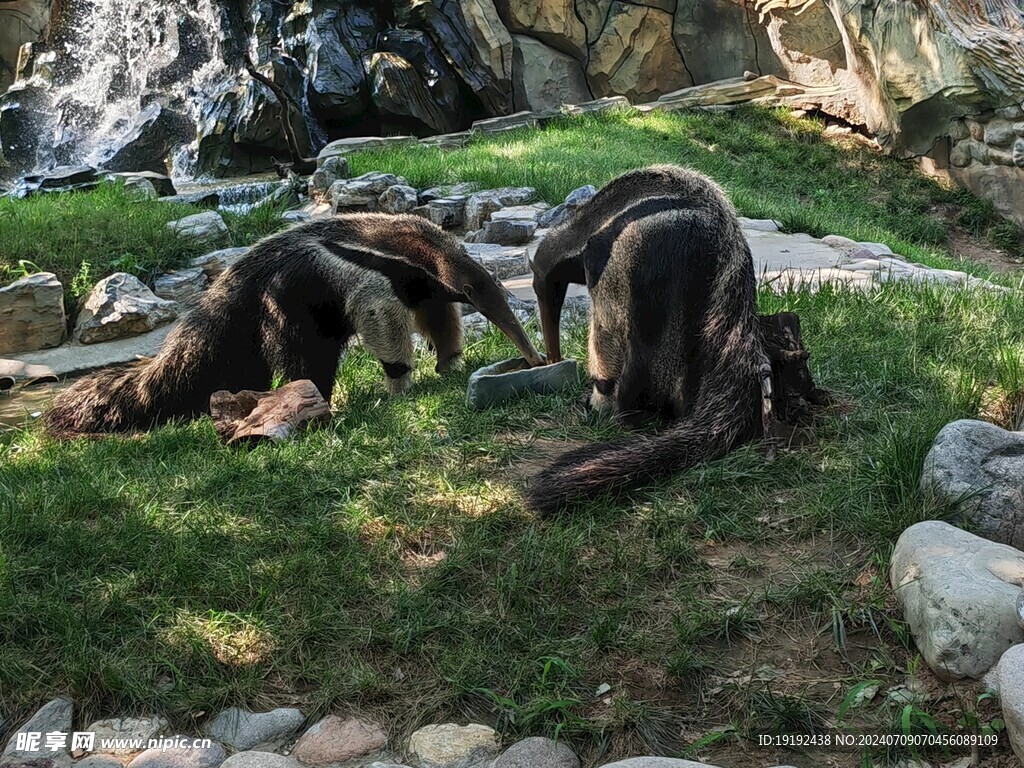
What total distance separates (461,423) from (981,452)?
2395mm

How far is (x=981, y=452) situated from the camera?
3213 millimetres

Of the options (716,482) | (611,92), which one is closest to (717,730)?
(716,482)

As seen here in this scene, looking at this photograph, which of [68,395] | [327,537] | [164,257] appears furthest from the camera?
[164,257]

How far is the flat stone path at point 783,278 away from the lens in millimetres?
6785

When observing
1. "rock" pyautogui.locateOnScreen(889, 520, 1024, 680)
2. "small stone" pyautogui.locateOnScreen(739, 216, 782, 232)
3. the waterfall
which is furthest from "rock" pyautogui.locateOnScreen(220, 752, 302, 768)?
the waterfall

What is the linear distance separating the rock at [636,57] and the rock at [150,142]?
8.33 metres

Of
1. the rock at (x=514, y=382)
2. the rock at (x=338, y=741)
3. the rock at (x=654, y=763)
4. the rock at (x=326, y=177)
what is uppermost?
the rock at (x=326, y=177)

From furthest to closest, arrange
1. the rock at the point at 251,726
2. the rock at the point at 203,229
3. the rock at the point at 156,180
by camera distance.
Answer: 1. the rock at the point at 156,180
2. the rock at the point at 203,229
3. the rock at the point at 251,726

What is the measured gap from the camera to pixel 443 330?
5.82 metres

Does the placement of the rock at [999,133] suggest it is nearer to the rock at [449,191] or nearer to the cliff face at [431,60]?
the cliff face at [431,60]

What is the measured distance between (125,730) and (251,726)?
15.5 inches

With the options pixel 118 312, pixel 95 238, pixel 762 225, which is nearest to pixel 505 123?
pixel 762 225

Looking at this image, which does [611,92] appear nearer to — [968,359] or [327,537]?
[968,359]

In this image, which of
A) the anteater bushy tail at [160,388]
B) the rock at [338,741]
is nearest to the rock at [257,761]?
the rock at [338,741]
